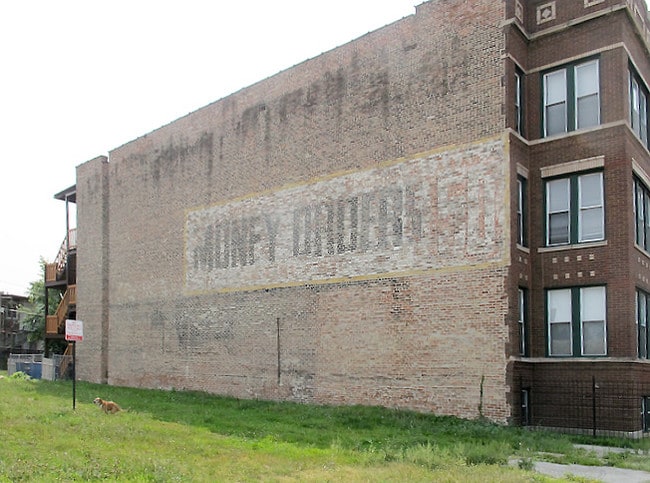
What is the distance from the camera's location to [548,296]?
758 inches

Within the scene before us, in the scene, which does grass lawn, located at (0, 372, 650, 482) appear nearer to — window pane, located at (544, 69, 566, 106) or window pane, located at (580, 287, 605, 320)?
window pane, located at (580, 287, 605, 320)

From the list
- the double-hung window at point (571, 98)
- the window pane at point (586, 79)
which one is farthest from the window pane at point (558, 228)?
the window pane at point (586, 79)

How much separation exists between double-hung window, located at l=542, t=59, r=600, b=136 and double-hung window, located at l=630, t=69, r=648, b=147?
1.47m

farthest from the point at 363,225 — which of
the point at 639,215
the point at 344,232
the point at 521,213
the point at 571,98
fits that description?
the point at 639,215

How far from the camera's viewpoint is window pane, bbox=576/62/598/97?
62.8 feet

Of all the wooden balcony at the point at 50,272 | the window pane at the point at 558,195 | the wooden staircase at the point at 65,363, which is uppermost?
the window pane at the point at 558,195

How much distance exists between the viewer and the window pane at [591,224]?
734 inches

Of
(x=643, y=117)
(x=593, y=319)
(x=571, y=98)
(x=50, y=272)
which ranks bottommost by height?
(x=593, y=319)

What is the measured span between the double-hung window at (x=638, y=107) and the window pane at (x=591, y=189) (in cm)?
217

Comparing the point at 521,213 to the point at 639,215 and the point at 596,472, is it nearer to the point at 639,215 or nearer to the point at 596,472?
the point at 639,215

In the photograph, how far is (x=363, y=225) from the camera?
22.1 metres

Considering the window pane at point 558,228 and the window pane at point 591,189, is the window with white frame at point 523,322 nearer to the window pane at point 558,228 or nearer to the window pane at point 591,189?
the window pane at point 558,228

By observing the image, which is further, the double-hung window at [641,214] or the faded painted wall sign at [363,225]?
the double-hung window at [641,214]

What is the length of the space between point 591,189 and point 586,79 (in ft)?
10.2
